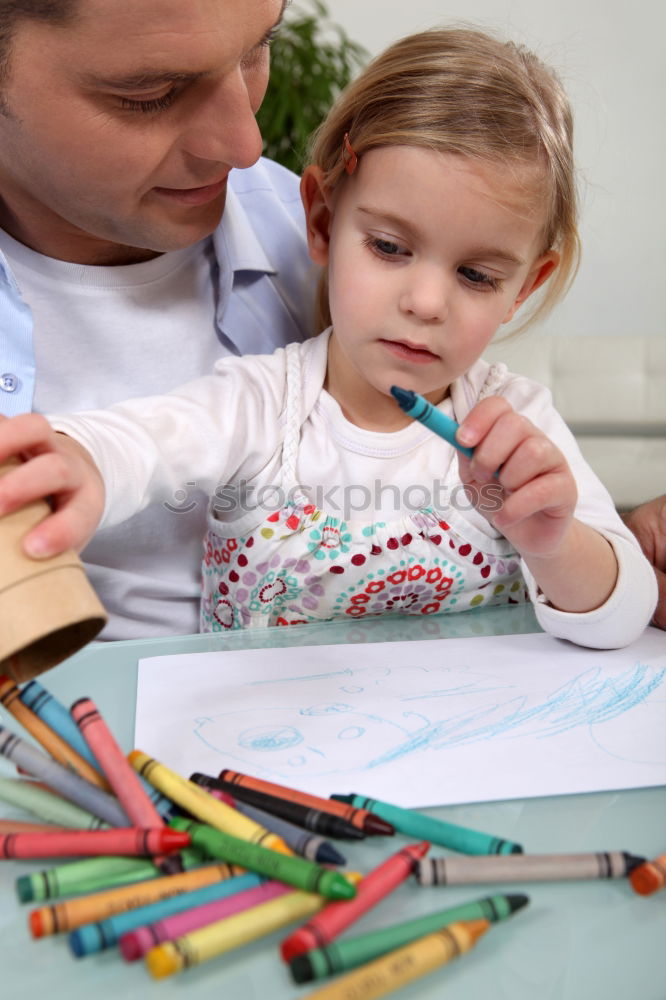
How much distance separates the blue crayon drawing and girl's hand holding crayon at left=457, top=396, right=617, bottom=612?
0.26 ft

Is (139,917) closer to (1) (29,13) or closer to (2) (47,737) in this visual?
(2) (47,737)

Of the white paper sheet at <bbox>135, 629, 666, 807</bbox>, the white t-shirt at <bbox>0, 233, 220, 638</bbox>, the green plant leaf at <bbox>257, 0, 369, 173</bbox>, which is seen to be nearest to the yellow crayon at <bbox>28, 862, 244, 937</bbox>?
the white paper sheet at <bbox>135, 629, 666, 807</bbox>

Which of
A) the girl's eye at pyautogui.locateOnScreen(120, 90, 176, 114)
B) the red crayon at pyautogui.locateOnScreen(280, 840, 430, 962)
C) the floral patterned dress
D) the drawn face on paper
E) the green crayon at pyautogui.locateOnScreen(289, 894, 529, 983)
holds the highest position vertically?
the girl's eye at pyautogui.locateOnScreen(120, 90, 176, 114)

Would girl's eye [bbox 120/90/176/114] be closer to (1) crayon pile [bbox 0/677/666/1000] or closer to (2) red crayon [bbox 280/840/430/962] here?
(1) crayon pile [bbox 0/677/666/1000]

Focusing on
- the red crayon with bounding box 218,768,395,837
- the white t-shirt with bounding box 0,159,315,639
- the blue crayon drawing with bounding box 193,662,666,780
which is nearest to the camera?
the red crayon with bounding box 218,768,395,837

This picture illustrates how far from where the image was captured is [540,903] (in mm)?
437

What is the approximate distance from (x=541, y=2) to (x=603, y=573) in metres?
2.13

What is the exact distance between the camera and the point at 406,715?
61 cm

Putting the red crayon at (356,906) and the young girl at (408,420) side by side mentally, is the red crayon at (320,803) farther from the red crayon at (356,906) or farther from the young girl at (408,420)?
the young girl at (408,420)

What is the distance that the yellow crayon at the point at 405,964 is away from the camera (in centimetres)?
36

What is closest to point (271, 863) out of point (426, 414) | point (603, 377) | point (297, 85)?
point (426, 414)

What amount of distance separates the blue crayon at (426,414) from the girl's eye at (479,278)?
199 mm

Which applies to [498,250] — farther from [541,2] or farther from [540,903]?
[541,2]

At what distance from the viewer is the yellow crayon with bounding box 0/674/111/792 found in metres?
0.49
